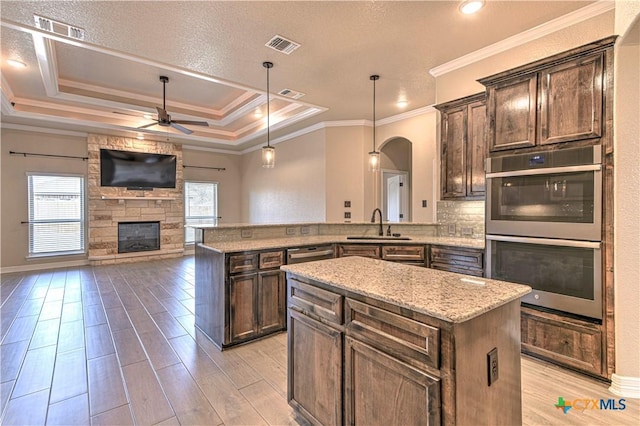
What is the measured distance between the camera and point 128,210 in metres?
7.07

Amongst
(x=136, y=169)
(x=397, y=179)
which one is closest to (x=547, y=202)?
(x=397, y=179)

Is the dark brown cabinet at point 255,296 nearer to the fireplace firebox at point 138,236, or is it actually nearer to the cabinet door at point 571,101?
the cabinet door at point 571,101

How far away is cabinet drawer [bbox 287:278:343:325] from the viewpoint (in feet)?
5.12

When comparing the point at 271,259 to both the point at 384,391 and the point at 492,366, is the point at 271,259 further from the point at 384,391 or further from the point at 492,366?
the point at 492,366

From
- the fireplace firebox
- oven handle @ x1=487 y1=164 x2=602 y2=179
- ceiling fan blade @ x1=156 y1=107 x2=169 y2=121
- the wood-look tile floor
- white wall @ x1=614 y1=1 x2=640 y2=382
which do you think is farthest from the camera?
the fireplace firebox

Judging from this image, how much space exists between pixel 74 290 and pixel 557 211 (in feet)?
20.5

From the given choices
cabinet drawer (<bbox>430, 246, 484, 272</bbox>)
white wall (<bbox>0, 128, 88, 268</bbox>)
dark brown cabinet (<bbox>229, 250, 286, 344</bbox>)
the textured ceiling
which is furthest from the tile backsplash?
white wall (<bbox>0, 128, 88, 268</bbox>)

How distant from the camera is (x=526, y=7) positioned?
255cm

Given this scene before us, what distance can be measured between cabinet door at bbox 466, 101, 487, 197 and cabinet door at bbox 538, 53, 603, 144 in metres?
0.71

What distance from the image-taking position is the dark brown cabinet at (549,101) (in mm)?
2234

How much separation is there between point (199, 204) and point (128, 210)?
177cm

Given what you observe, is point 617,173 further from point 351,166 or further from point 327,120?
point 327,120

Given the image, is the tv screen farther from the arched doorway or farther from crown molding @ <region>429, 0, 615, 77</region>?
crown molding @ <region>429, 0, 615, 77</region>

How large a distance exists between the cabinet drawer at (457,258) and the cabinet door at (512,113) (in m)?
1.03
